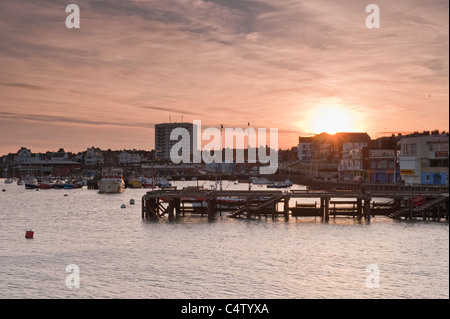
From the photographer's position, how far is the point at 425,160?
96250mm

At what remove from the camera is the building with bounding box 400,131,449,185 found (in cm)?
9256

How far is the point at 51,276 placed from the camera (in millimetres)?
37156

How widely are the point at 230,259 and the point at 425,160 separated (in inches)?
2560

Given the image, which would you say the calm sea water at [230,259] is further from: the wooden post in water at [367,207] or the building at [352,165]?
the building at [352,165]

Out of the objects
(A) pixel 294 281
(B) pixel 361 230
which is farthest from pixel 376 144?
(A) pixel 294 281

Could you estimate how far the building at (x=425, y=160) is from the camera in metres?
92.6

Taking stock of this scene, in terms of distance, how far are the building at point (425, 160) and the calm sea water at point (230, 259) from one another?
28.4 m

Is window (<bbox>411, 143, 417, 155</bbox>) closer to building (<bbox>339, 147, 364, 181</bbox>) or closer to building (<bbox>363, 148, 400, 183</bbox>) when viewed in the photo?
building (<bbox>363, 148, 400, 183</bbox>)

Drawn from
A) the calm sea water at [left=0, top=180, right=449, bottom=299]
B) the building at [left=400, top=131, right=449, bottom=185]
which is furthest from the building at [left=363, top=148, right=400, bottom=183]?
the calm sea water at [left=0, top=180, right=449, bottom=299]

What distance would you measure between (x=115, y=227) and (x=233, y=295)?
38.7 meters

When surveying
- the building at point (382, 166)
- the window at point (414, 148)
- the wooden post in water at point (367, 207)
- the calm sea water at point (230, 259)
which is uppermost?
the window at point (414, 148)

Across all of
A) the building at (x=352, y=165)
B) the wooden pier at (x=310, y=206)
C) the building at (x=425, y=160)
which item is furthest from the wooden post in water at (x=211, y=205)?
the building at (x=352, y=165)
